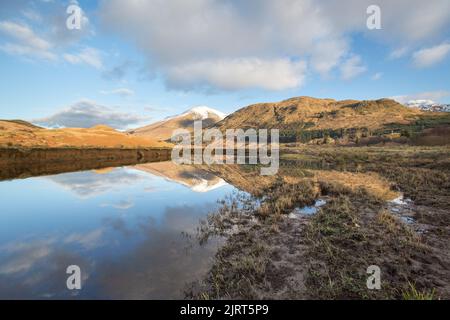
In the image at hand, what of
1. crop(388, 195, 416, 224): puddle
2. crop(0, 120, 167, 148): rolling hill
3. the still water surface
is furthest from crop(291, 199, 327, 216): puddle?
crop(0, 120, 167, 148): rolling hill

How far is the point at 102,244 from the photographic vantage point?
868 centimetres

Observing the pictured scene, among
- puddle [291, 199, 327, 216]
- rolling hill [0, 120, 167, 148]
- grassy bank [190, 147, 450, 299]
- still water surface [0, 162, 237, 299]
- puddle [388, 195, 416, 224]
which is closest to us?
grassy bank [190, 147, 450, 299]

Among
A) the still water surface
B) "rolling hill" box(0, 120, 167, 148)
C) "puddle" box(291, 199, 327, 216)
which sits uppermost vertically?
"rolling hill" box(0, 120, 167, 148)

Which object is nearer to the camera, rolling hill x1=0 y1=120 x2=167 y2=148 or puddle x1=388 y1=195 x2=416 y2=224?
puddle x1=388 y1=195 x2=416 y2=224

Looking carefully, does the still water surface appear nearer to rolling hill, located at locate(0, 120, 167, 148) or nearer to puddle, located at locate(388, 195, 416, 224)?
puddle, located at locate(388, 195, 416, 224)

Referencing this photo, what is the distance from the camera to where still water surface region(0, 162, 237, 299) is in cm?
598

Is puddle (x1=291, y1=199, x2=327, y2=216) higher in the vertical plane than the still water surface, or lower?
higher

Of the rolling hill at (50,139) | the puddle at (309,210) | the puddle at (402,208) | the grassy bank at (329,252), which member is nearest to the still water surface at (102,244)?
the grassy bank at (329,252)

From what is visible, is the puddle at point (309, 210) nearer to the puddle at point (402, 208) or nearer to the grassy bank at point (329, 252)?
the grassy bank at point (329, 252)

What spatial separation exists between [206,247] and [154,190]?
1256 centimetres

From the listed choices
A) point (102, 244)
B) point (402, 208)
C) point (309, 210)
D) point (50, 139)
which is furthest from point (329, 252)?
point (50, 139)
